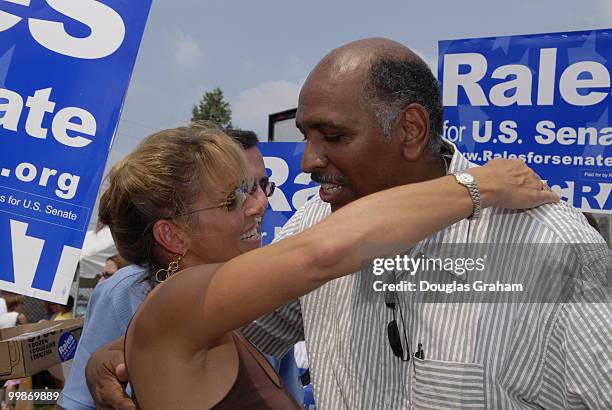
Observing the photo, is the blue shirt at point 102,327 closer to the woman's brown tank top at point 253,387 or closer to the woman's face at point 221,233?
the woman's face at point 221,233

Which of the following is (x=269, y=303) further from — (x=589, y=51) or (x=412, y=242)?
(x=589, y=51)

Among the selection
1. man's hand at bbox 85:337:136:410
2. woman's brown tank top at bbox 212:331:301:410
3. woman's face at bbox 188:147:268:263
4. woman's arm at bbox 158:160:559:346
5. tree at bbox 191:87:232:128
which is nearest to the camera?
woman's arm at bbox 158:160:559:346

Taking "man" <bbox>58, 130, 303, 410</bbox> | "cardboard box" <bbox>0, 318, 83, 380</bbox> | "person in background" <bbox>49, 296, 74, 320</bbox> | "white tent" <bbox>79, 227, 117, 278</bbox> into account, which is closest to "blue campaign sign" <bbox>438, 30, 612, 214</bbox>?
"man" <bbox>58, 130, 303, 410</bbox>

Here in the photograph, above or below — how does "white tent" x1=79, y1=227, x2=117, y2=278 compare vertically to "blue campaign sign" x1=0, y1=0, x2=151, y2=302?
below

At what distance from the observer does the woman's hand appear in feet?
4.99

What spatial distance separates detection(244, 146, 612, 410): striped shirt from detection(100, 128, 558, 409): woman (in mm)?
123

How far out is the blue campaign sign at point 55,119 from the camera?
2.60m

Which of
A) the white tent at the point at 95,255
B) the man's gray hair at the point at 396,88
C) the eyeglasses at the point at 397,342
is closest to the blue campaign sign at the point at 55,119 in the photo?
the man's gray hair at the point at 396,88

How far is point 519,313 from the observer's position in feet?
5.15

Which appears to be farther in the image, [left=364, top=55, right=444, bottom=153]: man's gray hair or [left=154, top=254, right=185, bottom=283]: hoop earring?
[left=154, top=254, right=185, bottom=283]: hoop earring

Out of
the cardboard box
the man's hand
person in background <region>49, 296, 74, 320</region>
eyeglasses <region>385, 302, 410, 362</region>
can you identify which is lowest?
person in background <region>49, 296, 74, 320</region>

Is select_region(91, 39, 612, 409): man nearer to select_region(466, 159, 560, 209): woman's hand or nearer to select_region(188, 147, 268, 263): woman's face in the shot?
select_region(466, 159, 560, 209): woman's hand

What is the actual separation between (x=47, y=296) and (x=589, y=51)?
2.90 metres

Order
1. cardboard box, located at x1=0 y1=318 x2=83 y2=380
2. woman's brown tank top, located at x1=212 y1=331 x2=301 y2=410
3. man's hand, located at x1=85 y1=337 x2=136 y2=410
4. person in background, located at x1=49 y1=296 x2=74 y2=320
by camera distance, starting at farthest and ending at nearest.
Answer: person in background, located at x1=49 y1=296 x2=74 y2=320, cardboard box, located at x1=0 y1=318 x2=83 y2=380, man's hand, located at x1=85 y1=337 x2=136 y2=410, woman's brown tank top, located at x1=212 y1=331 x2=301 y2=410
